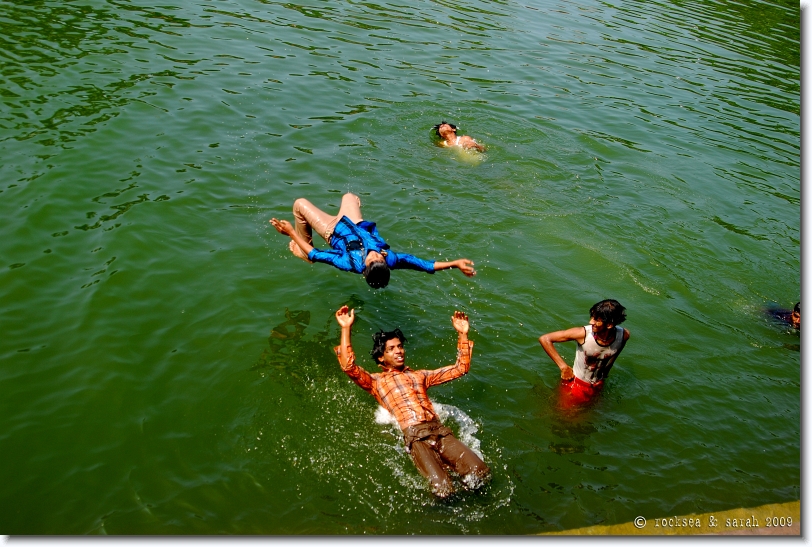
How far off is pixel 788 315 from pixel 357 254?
22.1 ft

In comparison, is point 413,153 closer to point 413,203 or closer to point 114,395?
point 413,203

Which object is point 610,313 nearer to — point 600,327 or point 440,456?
point 600,327

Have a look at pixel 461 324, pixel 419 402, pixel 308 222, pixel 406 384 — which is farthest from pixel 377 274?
pixel 308 222

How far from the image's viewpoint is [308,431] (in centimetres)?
766

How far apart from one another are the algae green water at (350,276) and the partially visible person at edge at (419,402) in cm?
30

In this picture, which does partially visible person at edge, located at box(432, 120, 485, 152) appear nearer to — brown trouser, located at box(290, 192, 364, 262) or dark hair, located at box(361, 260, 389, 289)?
brown trouser, located at box(290, 192, 364, 262)

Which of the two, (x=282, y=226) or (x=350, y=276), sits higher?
(x=282, y=226)

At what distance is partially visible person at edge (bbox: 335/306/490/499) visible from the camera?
6.86 metres

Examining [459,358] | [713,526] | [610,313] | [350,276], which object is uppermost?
[610,313]

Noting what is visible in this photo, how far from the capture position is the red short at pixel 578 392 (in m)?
8.34

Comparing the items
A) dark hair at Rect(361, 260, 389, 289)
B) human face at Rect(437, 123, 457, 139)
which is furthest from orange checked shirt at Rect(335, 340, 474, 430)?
human face at Rect(437, 123, 457, 139)

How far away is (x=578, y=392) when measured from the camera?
8.39m

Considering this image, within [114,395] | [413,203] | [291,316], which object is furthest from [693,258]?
[114,395]

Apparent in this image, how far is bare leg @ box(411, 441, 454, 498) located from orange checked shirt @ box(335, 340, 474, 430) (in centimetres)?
30
